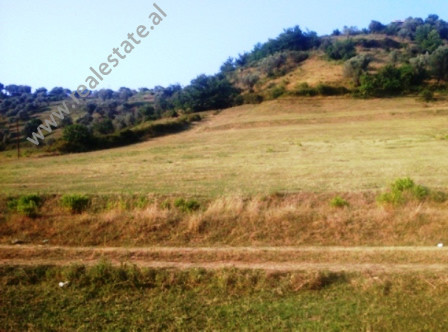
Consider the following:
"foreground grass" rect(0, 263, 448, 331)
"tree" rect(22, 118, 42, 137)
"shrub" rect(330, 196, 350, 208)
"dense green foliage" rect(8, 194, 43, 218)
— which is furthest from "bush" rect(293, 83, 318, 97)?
"foreground grass" rect(0, 263, 448, 331)

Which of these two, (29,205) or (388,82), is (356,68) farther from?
(29,205)

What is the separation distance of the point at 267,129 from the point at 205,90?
23020 millimetres

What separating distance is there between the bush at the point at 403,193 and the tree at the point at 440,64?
55.7m

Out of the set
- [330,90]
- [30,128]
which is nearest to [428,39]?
[330,90]

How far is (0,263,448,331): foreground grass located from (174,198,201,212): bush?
198 inches

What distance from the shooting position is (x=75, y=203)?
13.3 m

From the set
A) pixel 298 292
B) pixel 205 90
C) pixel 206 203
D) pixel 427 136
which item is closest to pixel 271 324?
pixel 298 292

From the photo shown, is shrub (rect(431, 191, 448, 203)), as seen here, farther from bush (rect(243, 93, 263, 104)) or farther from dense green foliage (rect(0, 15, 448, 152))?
bush (rect(243, 93, 263, 104))

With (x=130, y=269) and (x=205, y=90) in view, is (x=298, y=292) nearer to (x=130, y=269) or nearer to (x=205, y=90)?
(x=130, y=269)

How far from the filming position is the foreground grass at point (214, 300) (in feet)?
20.7

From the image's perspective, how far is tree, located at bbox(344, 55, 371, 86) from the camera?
61.8 meters

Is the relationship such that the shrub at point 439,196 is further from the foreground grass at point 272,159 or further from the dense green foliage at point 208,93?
the dense green foliage at point 208,93

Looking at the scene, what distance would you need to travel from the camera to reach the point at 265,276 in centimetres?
757

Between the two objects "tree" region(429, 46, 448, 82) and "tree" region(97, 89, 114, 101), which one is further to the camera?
"tree" region(97, 89, 114, 101)
